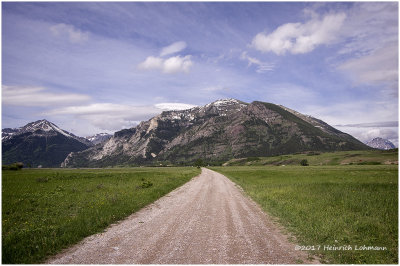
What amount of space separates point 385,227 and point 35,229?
1936 centimetres

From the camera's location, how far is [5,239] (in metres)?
10.8

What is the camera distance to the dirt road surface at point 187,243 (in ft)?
29.8

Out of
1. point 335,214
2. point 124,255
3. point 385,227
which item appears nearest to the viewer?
point 124,255

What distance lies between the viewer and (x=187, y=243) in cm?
1065

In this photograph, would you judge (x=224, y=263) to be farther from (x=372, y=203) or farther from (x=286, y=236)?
(x=372, y=203)

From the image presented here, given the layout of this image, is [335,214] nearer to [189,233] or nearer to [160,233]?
[189,233]

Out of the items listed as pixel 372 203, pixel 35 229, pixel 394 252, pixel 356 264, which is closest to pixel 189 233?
pixel 356 264

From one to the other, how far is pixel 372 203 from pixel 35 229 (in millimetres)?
25015

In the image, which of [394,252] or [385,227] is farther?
[385,227]

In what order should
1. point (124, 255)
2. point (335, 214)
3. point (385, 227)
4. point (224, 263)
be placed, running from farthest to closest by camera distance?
1. point (335, 214)
2. point (385, 227)
3. point (124, 255)
4. point (224, 263)

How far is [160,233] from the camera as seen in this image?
39.8ft

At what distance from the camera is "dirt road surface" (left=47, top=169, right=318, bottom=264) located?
9.09 m

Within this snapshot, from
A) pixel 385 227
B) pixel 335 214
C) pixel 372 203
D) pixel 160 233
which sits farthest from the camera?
pixel 372 203

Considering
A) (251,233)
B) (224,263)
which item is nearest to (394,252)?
(251,233)
